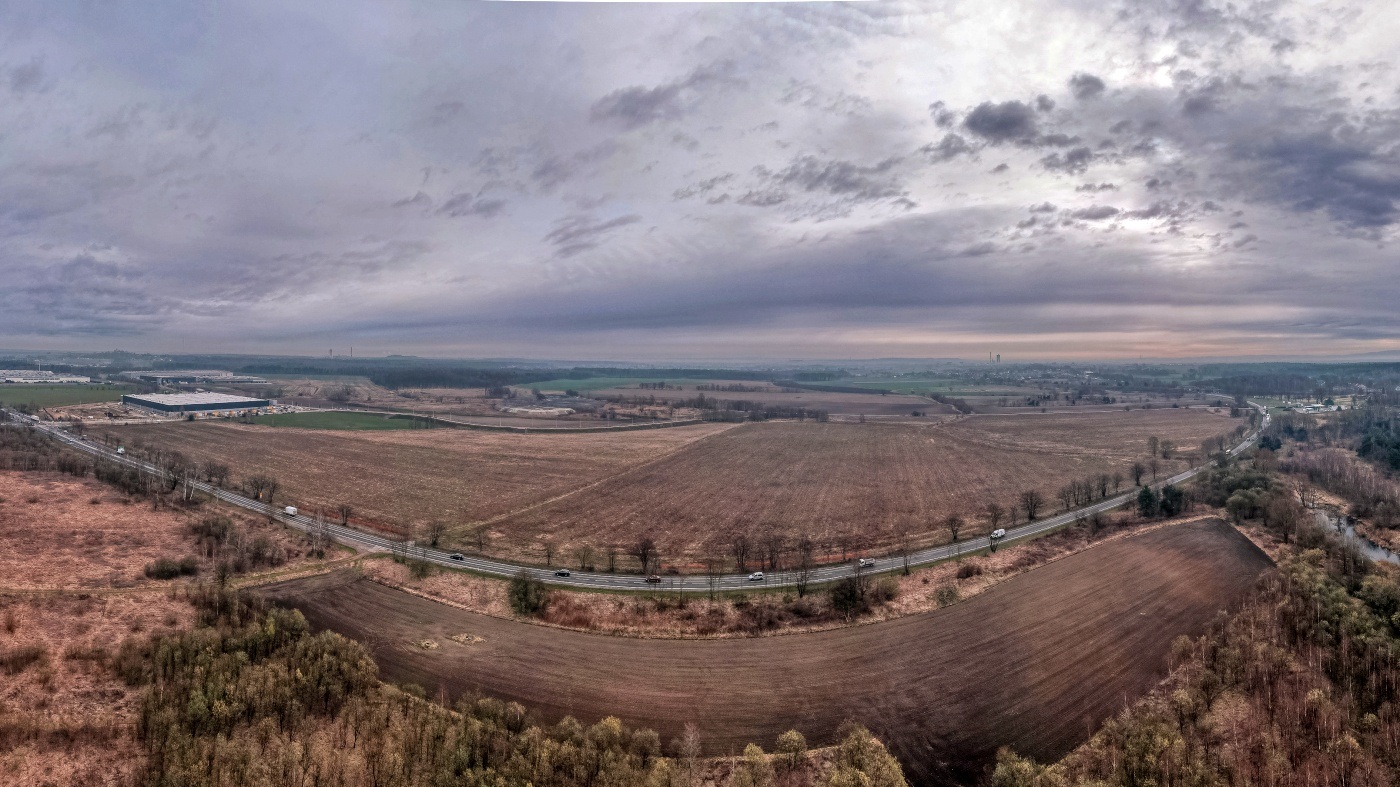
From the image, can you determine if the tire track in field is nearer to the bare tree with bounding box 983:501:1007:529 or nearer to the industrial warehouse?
the bare tree with bounding box 983:501:1007:529

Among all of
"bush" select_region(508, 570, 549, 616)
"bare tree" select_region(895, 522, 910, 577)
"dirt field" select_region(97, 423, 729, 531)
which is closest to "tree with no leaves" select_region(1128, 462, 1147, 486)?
"bare tree" select_region(895, 522, 910, 577)

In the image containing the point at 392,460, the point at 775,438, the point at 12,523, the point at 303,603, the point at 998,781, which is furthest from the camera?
the point at 775,438

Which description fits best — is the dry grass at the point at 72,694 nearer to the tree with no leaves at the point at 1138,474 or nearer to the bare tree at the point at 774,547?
the bare tree at the point at 774,547

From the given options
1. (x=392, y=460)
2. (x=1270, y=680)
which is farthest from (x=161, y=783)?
(x=392, y=460)

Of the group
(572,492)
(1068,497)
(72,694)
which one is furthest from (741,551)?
(1068,497)

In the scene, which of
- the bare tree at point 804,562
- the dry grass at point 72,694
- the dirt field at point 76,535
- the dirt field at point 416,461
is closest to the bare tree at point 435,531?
the dirt field at point 416,461

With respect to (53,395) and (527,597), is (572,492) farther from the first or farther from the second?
(53,395)

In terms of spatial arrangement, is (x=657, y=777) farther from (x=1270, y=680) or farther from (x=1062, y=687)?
(x=1270, y=680)
